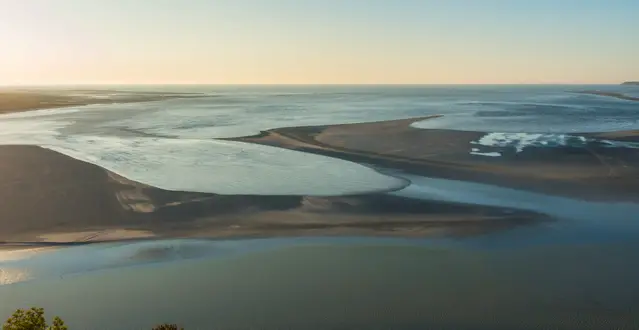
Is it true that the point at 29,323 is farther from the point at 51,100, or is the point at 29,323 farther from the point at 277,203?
the point at 51,100

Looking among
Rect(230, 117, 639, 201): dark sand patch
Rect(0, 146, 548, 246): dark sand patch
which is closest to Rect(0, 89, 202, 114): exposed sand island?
Rect(230, 117, 639, 201): dark sand patch

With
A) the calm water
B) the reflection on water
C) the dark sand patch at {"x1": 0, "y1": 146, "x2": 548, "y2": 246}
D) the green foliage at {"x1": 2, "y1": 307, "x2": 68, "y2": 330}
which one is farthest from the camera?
the dark sand patch at {"x1": 0, "y1": 146, "x2": 548, "y2": 246}

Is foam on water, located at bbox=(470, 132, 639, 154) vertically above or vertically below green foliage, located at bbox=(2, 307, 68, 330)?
below

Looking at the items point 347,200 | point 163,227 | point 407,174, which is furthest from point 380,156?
point 163,227

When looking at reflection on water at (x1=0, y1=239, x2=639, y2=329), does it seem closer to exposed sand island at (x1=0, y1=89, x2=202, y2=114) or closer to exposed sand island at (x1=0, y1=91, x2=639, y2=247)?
exposed sand island at (x1=0, y1=91, x2=639, y2=247)

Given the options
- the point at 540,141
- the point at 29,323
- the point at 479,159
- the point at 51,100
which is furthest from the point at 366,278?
the point at 51,100

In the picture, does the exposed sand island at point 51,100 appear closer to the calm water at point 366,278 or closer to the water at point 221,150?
the water at point 221,150
